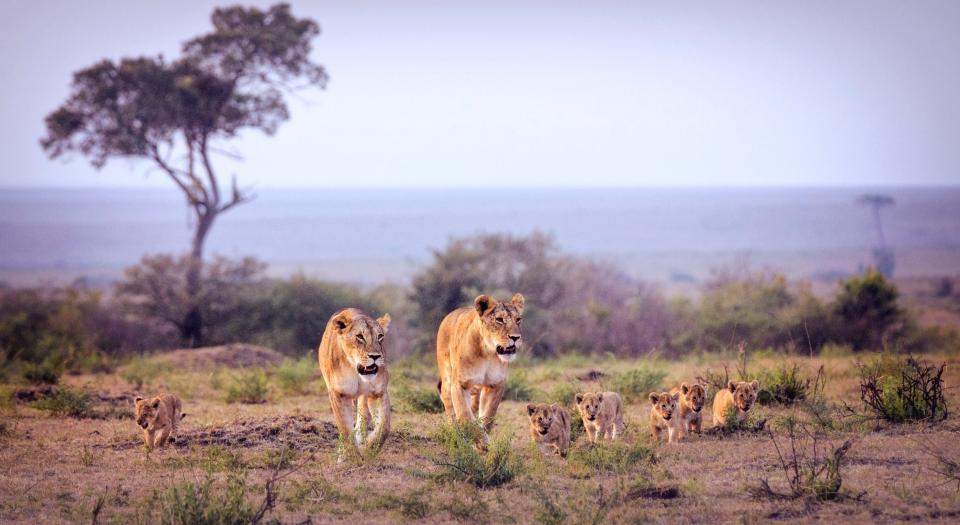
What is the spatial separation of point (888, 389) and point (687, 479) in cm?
397

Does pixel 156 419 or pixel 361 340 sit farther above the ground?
pixel 361 340

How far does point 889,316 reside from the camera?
29047 millimetres

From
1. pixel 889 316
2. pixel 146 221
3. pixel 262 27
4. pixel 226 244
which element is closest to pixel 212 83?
pixel 262 27

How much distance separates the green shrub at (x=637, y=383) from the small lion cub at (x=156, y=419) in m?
6.49

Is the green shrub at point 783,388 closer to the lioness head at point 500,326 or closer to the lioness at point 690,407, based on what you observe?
the lioness at point 690,407

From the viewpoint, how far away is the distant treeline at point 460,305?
2897 centimetres

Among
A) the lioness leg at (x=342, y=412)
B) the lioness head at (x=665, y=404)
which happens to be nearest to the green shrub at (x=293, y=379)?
the lioness leg at (x=342, y=412)

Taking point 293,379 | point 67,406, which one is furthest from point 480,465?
point 293,379

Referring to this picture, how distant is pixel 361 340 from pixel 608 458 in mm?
2741

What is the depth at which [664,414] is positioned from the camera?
1206cm

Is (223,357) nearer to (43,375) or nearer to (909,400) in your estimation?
(43,375)

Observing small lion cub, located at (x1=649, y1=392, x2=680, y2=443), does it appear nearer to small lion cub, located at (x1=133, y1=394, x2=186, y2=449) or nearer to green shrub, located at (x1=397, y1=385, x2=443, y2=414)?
green shrub, located at (x1=397, y1=385, x2=443, y2=414)

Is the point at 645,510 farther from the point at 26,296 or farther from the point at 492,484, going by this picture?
the point at 26,296

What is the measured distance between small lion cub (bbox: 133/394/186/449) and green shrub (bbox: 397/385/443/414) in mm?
3519
